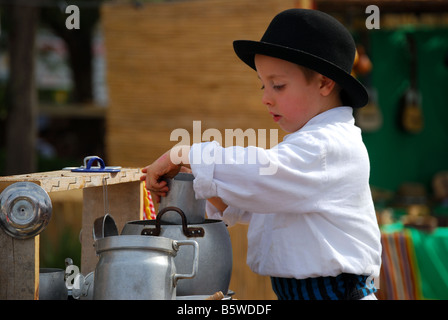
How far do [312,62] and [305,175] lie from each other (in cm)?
33

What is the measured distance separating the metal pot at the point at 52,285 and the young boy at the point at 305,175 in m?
0.35

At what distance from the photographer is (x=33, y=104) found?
225 inches

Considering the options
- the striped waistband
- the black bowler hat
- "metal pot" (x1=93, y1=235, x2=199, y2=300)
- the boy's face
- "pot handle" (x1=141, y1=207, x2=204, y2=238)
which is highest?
the black bowler hat

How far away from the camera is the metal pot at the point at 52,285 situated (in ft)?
5.65

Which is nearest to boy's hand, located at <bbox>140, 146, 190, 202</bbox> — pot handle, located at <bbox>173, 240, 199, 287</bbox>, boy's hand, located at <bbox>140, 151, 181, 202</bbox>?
boy's hand, located at <bbox>140, 151, 181, 202</bbox>

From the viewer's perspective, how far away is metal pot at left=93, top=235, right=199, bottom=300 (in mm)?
1488

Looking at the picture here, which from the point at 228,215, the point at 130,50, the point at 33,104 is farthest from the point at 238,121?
the point at 228,215

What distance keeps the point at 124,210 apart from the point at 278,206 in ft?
2.38

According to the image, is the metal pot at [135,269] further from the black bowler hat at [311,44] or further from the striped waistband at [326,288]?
the black bowler hat at [311,44]

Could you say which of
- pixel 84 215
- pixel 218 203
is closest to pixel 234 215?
pixel 218 203

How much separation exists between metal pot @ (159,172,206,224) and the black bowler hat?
1.36 ft

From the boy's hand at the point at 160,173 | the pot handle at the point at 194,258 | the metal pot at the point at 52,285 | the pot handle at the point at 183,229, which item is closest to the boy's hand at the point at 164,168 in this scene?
the boy's hand at the point at 160,173

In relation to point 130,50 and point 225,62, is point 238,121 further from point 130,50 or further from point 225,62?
point 130,50

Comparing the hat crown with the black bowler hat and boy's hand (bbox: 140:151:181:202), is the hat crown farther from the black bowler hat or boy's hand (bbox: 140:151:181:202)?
boy's hand (bbox: 140:151:181:202)
